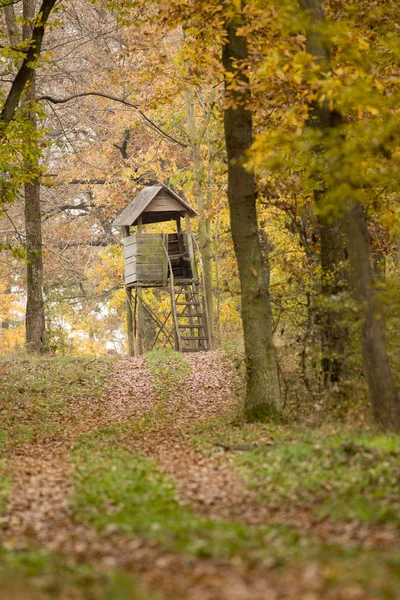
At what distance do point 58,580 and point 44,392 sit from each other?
12.0 meters

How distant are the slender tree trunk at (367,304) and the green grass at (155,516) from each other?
3.10 meters

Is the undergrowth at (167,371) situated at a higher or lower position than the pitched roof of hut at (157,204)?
lower

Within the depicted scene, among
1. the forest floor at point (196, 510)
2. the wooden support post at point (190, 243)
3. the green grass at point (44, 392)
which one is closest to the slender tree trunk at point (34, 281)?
the green grass at point (44, 392)

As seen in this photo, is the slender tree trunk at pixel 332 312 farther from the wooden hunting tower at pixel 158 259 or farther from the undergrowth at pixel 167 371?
the wooden hunting tower at pixel 158 259

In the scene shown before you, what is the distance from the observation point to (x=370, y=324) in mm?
9625

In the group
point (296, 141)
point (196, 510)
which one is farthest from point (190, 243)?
point (196, 510)

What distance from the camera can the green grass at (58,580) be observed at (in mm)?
4645

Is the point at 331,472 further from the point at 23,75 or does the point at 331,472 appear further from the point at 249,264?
the point at 23,75

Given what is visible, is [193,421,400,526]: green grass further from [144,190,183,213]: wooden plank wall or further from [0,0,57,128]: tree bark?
[144,190,183,213]: wooden plank wall

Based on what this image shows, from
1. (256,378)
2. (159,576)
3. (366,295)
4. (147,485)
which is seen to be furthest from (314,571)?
(256,378)

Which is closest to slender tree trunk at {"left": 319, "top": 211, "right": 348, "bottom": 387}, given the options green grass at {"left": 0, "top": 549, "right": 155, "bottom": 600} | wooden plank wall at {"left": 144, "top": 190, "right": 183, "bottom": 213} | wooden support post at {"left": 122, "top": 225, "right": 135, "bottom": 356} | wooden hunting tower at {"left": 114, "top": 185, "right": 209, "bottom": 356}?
green grass at {"left": 0, "top": 549, "right": 155, "bottom": 600}

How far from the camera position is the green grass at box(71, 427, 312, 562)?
228 inches

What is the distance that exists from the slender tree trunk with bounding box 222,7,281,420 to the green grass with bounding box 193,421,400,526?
1.83 m

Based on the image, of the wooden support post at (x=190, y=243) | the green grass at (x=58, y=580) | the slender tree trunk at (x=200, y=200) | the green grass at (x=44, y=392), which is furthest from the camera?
the slender tree trunk at (x=200, y=200)
